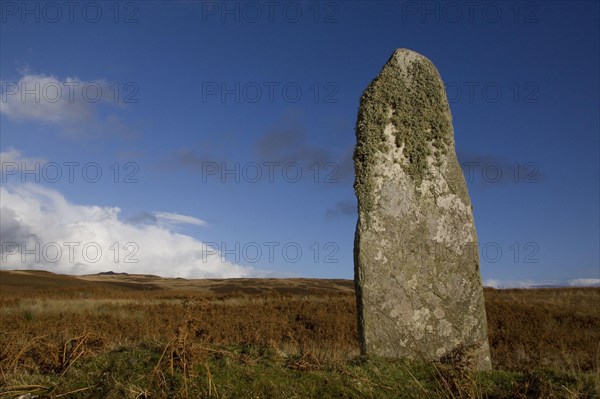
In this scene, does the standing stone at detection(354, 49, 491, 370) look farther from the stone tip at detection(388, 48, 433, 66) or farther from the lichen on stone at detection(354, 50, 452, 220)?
the stone tip at detection(388, 48, 433, 66)

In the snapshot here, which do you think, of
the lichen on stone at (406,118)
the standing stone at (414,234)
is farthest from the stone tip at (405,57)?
the standing stone at (414,234)

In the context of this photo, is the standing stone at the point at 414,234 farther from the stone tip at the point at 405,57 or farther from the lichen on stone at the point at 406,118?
the stone tip at the point at 405,57

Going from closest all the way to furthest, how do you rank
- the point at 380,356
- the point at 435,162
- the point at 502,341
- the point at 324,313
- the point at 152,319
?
the point at 380,356 → the point at 435,162 → the point at 502,341 → the point at 152,319 → the point at 324,313

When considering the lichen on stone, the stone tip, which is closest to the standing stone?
the lichen on stone

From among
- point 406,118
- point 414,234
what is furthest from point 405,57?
point 414,234

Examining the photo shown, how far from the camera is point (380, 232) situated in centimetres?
631

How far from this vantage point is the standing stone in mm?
6156

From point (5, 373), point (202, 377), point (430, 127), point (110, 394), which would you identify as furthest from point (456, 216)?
point (5, 373)

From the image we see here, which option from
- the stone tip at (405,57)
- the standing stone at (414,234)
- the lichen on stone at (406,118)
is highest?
the stone tip at (405,57)

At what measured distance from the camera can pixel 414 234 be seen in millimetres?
6402

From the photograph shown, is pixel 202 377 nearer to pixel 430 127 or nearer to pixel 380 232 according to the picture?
pixel 380 232

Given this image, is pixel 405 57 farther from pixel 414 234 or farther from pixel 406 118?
pixel 414 234

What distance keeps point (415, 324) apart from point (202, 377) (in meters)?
3.07

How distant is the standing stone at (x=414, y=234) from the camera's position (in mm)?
6156
